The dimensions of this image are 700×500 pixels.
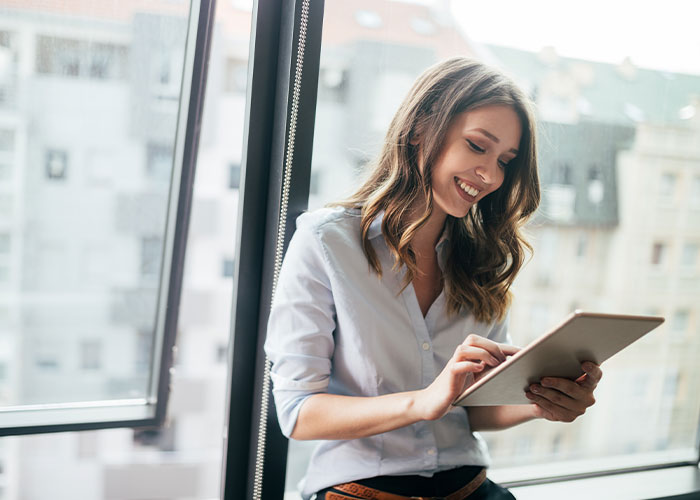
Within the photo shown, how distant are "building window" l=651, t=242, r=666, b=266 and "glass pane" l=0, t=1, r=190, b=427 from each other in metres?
1.64

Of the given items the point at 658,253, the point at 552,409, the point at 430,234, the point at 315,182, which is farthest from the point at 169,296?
the point at 658,253

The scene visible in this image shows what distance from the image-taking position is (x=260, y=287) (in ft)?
4.88

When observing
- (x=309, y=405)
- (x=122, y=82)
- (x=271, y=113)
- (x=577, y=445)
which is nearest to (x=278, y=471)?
(x=309, y=405)

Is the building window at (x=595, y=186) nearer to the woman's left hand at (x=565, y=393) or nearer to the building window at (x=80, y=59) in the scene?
the woman's left hand at (x=565, y=393)

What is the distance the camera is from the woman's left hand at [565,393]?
3.93 feet

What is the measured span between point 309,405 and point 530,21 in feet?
4.34

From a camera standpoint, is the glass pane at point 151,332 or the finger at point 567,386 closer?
the finger at point 567,386

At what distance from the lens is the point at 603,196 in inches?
83.3

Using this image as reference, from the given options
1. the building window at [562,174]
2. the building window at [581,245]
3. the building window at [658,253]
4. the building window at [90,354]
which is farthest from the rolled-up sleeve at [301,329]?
the building window at [658,253]

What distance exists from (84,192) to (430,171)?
79 centimetres

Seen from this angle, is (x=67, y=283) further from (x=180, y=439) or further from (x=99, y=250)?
(x=180, y=439)

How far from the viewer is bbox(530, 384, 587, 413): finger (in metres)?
1.20

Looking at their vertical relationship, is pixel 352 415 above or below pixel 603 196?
below

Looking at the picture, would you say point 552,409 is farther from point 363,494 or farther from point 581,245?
point 581,245
